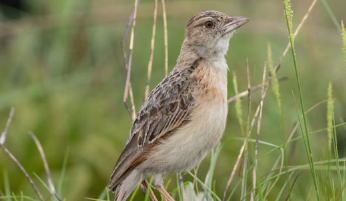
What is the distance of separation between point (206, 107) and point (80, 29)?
5.44 m

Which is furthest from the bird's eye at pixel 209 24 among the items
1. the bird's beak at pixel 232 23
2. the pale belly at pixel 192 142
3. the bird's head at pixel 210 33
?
the pale belly at pixel 192 142

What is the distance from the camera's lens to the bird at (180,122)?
183 inches

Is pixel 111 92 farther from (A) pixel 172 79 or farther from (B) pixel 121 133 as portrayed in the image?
(A) pixel 172 79

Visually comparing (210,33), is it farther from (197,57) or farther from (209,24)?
(197,57)

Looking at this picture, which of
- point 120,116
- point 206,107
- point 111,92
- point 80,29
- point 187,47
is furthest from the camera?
point 80,29

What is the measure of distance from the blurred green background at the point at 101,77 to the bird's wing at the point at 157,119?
4.69 ft

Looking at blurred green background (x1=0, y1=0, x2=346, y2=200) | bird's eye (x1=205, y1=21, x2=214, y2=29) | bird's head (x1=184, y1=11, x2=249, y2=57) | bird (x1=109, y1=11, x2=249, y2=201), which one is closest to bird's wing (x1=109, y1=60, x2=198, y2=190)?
bird (x1=109, y1=11, x2=249, y2=201)

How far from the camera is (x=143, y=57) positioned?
938 centimetres

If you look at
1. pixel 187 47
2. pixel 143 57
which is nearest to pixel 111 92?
pixel 143 57

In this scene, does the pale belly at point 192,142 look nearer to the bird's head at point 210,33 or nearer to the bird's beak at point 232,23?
the bird's head at point 210,33

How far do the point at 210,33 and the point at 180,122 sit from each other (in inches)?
29.8

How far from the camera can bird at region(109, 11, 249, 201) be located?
4648 mm

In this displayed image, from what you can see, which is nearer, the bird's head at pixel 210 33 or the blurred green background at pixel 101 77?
the bird's head at pixel 210 33

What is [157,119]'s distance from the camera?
16.0 ft
